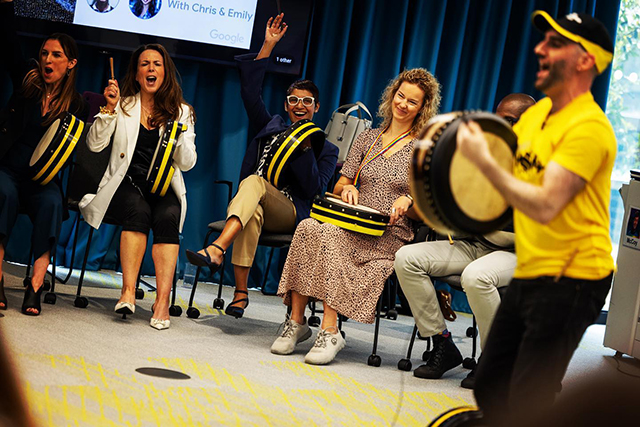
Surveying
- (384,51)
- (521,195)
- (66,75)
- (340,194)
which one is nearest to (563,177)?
(521,195)

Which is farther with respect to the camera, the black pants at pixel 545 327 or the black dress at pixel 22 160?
the black dress at pixel 22 160

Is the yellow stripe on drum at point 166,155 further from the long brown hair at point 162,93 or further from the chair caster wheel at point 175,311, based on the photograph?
the chair caster wheel at point 175,311

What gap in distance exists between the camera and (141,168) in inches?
157

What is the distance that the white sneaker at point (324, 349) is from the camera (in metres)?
3.50

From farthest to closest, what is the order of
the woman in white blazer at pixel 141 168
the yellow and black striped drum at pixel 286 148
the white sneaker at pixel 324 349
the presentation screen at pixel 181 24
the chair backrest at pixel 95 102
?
the presentation screen at pixel 181 24 → the chair backrest at pixel 95 102 → the yellow and black striped drum at pixel 286 148 → the woman in white blazer at pixel 141 168 → the white sneaker at pixel 324 349

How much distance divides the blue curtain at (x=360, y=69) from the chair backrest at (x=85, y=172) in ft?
3.54

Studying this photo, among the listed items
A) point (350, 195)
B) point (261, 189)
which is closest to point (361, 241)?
point (350, 195)

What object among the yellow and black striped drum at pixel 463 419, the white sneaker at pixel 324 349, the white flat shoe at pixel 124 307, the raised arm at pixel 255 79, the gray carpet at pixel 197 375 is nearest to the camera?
the yellow and black striped drum at pixel 463 419

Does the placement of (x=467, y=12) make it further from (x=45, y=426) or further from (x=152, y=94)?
(x=45, y=426)

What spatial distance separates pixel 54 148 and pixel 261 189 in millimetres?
1053

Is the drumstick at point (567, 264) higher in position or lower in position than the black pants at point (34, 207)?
higher

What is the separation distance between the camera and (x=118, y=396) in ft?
8.38

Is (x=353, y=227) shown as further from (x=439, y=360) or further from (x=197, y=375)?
(x=197, y=375)

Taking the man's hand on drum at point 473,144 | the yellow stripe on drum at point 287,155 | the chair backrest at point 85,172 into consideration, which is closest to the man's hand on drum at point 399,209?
the yellow stripe on drum at point 287,155
